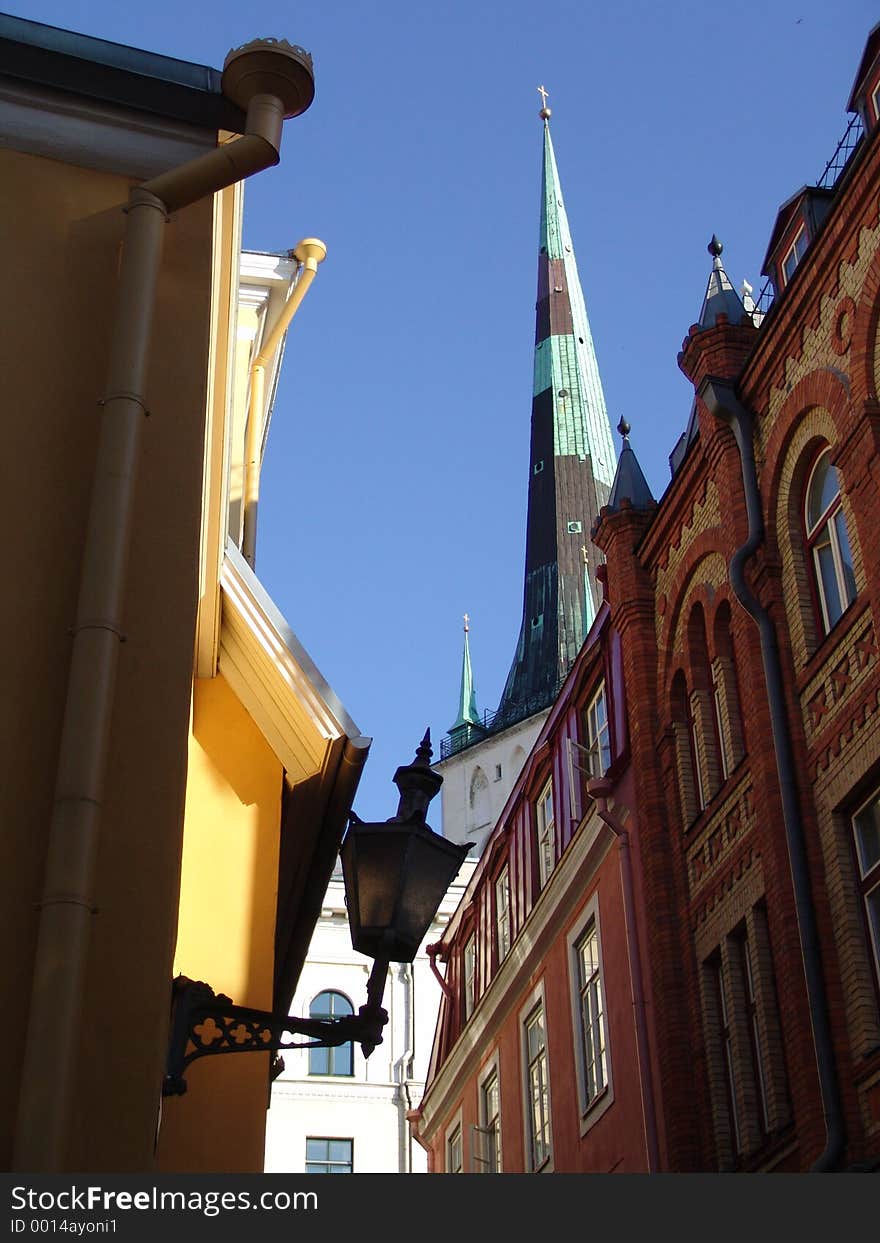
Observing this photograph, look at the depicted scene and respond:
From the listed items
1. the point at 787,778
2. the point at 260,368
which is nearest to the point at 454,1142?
the point at 787,778

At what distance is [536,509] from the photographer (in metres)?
81.6

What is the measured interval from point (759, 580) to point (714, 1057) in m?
4.56

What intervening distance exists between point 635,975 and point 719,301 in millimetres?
7331

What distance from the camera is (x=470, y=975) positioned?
25422mm

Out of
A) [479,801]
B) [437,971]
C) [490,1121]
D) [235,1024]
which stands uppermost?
[479,801]

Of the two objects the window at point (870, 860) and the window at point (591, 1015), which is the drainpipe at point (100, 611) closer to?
the window at point (870, 860)

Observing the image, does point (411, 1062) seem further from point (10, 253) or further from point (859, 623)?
point (10, 253)

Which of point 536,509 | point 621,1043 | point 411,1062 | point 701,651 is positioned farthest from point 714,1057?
point 536,509

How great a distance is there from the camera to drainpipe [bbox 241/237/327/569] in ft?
38.4

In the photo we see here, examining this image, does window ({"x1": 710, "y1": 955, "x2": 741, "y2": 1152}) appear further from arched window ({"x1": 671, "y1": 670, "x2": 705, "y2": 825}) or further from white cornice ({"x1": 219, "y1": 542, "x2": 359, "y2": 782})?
white cornice ({"x1": 219, "y1": 542, "x2": 359, "y2": 782})

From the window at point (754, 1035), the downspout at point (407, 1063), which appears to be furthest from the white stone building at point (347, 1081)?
the window at point (754, 1035)

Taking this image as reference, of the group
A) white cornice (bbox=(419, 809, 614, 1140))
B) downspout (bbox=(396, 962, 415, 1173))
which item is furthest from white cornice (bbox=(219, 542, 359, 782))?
downspout (bbox=(396, 962, 415, 1173))

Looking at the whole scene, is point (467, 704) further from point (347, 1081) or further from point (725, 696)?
point (725, 696)

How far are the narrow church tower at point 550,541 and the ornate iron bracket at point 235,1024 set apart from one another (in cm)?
6200
